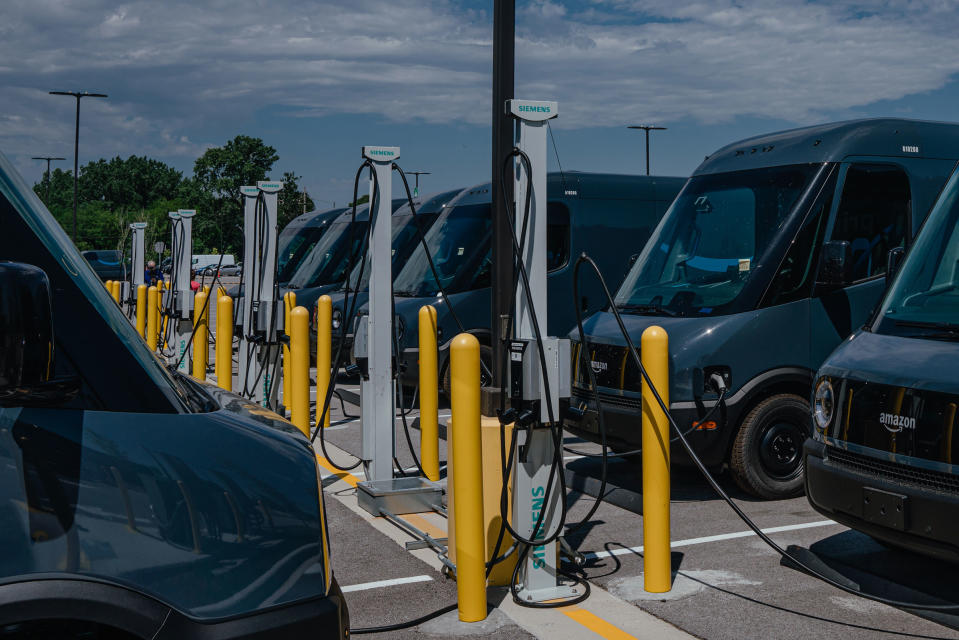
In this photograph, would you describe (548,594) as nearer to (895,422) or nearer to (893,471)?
(893,471)

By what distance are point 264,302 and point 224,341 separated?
1.45m

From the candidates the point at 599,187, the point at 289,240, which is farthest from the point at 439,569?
the point at 289,240

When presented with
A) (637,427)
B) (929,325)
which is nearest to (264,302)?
(637,427)

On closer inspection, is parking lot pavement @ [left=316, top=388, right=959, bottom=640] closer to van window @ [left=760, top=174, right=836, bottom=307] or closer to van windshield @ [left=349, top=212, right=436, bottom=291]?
van window @ [left=760, top=174, right=836, bottom=307]

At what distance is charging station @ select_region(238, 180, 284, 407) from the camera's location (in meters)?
9.84

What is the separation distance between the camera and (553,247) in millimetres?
12211

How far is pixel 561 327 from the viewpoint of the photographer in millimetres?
11914

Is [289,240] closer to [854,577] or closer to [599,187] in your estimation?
[599,187]

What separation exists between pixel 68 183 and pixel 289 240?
111 m

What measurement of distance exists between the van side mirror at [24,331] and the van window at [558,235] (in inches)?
399

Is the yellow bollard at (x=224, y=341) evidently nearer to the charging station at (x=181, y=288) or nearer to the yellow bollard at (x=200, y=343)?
the yellow bollard at (x=200, y=343)

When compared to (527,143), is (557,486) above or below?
below

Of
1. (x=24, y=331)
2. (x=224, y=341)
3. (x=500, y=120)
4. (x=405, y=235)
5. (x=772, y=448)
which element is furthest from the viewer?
(x=405, y=235)

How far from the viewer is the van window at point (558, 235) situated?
1210 centimetres
